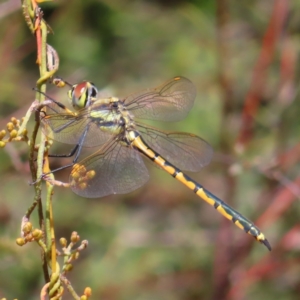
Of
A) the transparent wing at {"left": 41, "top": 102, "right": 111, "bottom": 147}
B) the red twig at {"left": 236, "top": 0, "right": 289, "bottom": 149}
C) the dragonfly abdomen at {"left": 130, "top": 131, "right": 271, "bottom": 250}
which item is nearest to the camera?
the transparent wing at {"left": 41, "top": 102, "right": 111, "bottom": 147}

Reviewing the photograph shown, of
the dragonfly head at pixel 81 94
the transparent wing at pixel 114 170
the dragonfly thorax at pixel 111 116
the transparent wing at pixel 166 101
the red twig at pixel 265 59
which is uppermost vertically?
the red twig at pixel 265 59

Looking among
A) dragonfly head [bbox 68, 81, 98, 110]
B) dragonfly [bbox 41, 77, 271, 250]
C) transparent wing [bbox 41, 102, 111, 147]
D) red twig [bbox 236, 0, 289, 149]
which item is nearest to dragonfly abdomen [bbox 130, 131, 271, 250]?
dragonfly [bbox 41, 77, 271, 250]

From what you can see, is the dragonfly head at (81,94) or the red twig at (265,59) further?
the red twig at (265,59)

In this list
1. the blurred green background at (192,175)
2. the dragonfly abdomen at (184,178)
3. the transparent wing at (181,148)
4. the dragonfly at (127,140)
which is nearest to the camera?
the dragonfly at (127,140)

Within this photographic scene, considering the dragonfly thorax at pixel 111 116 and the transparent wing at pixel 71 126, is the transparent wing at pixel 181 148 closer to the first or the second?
the dragonfly thorax at pixel 111 116

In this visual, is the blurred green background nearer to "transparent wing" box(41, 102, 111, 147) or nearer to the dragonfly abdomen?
the dragonfly abdomen

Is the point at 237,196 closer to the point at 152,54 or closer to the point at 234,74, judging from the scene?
the point at 234,74

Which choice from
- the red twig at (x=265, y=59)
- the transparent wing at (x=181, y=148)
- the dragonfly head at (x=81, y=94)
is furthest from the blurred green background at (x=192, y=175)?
the dragonfly head at (x=81, y=94)
